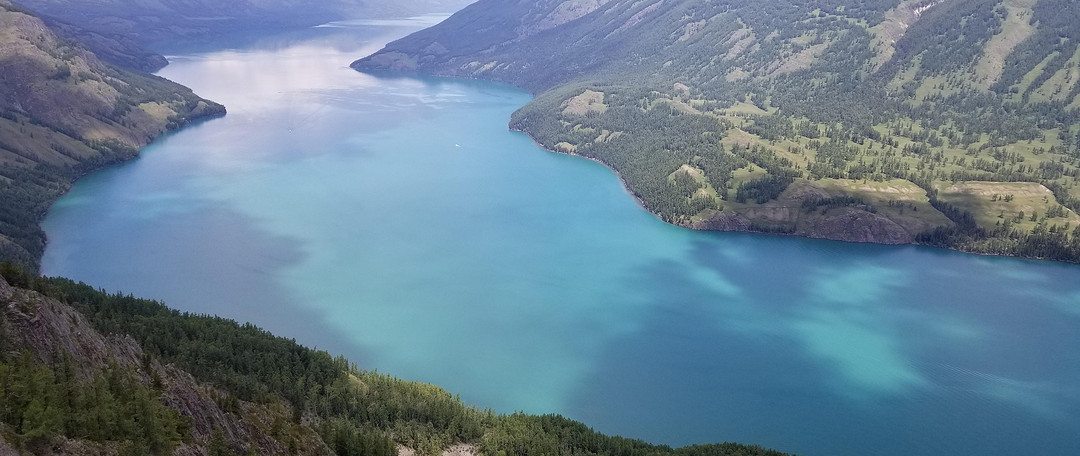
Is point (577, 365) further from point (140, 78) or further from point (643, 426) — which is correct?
point (140, 78)

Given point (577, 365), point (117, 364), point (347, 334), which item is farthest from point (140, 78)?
point (117, 364)

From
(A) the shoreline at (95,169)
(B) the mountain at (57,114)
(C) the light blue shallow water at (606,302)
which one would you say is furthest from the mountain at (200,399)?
(B) the mountain at (57,114)

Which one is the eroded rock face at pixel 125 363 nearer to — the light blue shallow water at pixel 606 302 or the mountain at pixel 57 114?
the light blue shallow water at pixel 606 302

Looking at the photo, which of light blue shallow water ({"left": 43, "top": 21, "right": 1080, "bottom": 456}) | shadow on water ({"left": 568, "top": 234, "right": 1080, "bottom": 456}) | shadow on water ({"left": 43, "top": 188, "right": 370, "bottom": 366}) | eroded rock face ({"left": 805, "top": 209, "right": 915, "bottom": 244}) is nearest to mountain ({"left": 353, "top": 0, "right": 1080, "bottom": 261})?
eroded rock face ({"left": 805, "top": 209, "right": 915, "bottom": 244})

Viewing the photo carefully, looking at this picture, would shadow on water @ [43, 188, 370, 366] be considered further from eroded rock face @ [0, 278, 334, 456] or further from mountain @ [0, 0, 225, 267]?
eroded rock face @ [0, 278, 334, 456]

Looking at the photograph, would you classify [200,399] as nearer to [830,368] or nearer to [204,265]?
[830,368]

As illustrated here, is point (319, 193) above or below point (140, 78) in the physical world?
below
